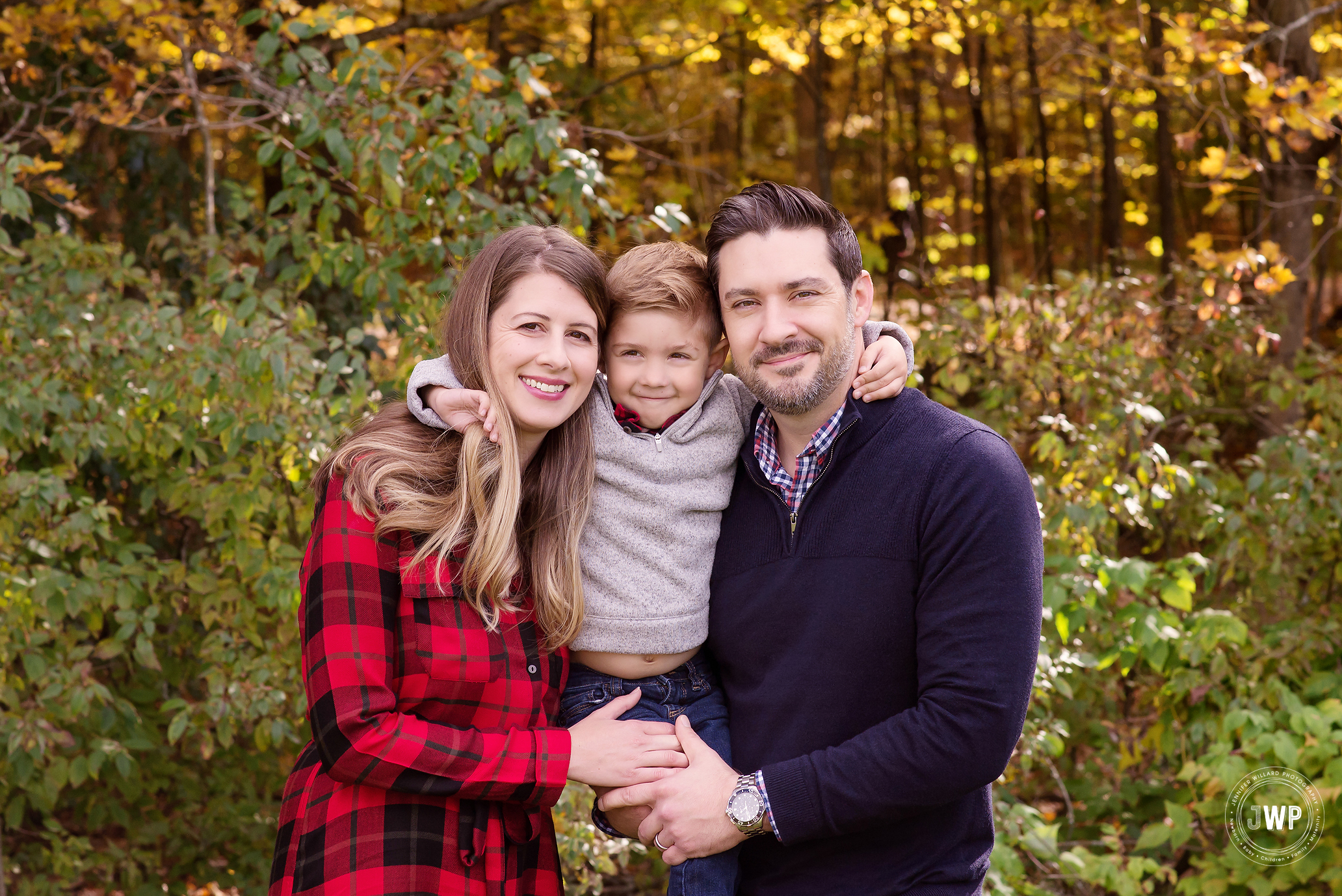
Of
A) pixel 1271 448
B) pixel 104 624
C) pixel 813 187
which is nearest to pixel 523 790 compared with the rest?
pixel 104 624

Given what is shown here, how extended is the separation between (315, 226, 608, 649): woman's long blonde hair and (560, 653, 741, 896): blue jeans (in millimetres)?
180

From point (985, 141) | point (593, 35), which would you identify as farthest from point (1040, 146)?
point (593, 35)

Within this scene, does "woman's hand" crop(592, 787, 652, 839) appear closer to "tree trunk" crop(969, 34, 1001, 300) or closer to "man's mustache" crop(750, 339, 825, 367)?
"man's mustache" crop(750, 339, 825, 367)

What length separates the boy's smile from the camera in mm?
2283

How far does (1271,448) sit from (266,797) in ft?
13.4

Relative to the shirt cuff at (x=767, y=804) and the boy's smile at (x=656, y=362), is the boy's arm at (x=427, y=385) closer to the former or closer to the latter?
the boy's smile at (x=656, y=362)

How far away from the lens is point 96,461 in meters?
4.09

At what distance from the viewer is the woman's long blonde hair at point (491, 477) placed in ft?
6.44

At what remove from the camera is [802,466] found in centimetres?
212

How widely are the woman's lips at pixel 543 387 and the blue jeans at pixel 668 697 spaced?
1.92 feet

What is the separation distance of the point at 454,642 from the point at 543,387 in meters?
0.52

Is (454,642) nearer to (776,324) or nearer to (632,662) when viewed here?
(632,662)

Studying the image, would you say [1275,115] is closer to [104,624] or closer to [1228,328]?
[1228,328]

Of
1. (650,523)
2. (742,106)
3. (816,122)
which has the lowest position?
(650,523)
